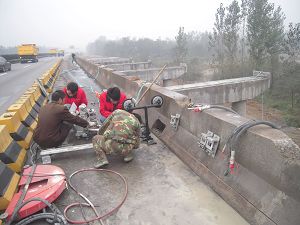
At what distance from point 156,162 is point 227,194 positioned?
1.62 m

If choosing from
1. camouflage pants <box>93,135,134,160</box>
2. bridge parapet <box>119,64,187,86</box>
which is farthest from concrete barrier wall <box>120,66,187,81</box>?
camouflage pants <box>93,135,134,160</box>

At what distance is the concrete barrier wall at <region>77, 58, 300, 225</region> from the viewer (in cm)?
287

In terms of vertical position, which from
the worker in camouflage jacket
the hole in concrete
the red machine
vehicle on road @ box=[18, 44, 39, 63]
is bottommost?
the red machine

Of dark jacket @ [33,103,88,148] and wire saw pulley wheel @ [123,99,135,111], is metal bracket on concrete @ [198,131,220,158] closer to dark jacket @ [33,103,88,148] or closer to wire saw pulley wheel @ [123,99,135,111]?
wire saw pulley wheel @ [123,99,135,111]

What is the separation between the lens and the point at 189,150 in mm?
4906

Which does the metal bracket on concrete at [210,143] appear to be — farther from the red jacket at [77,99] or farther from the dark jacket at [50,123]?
the red jacket at [77,99]

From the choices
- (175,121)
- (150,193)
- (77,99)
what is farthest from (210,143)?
(77,99)

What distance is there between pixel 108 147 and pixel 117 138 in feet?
0.74

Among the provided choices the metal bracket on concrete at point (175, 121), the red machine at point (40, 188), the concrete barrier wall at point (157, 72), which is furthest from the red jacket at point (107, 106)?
the concrete barrier wall at point (157, 72)

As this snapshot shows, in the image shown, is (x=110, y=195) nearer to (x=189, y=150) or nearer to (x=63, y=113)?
(x=189, y=150)

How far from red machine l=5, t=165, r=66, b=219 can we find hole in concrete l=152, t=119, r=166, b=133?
106 inches

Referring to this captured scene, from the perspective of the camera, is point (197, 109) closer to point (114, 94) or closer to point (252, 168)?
point (252, 168)

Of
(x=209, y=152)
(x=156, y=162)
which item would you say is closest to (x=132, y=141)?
(x=156, y=162)

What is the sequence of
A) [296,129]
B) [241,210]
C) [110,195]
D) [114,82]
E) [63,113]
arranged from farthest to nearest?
[296,129] < [114,82] < [63,113] < [110,195] < [241,210]
